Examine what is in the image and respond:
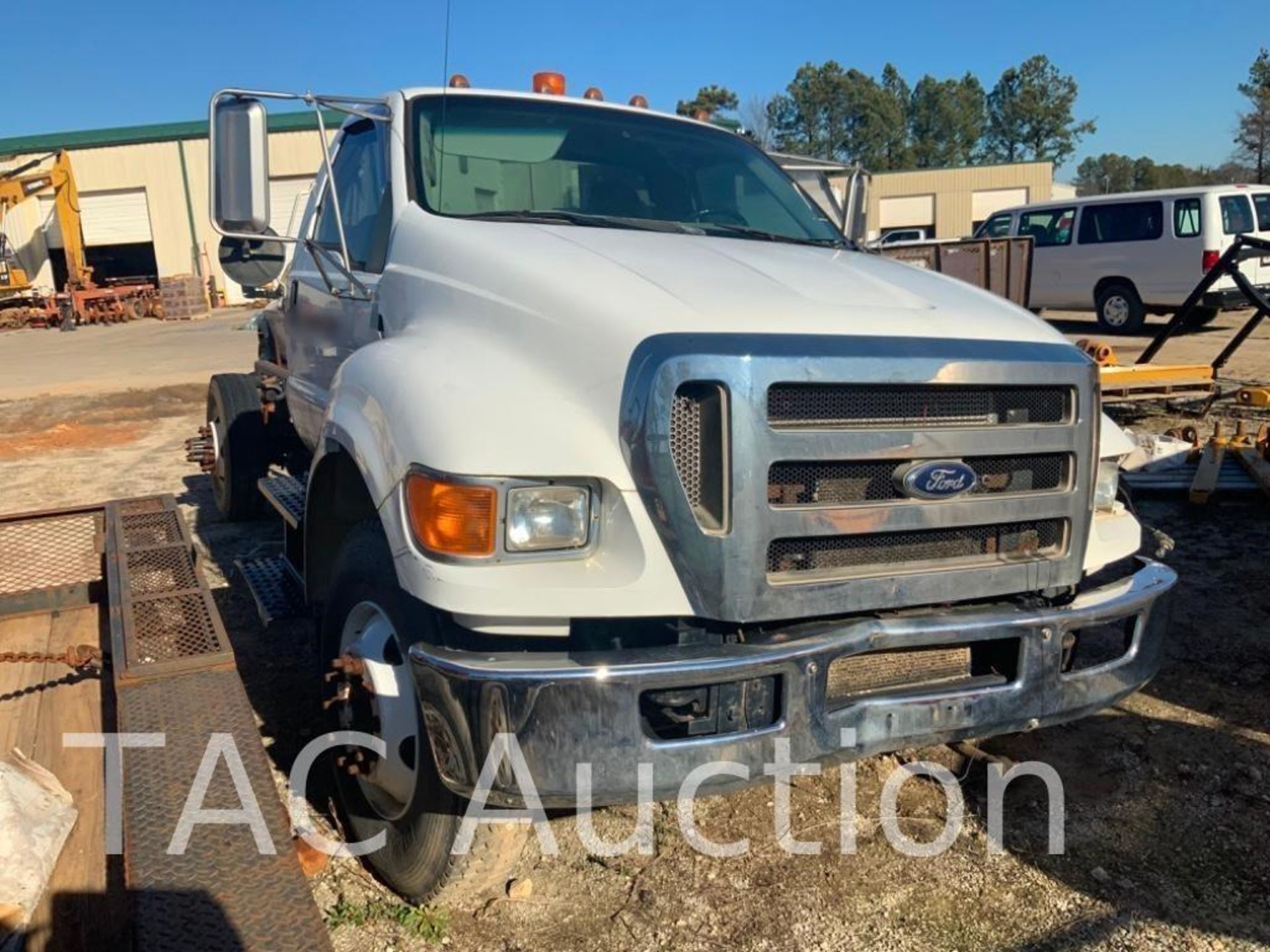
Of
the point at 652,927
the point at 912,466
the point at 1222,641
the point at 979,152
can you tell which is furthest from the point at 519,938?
the point at 979,152

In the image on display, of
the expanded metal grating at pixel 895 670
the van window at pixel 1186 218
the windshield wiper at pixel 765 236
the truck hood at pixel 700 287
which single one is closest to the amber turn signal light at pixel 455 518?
the truck hood at pixel 700 287

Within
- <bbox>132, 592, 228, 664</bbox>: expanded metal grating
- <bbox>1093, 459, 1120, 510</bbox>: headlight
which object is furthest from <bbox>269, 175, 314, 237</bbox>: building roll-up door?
<bbox>1093, 459, 1120, 510</bbox>: headlight

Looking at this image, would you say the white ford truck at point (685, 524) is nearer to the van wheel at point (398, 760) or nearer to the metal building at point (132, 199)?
the van wheel at point (398, 760)

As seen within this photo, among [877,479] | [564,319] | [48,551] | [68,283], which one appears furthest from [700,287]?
[68,283]

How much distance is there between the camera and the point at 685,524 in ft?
7.46

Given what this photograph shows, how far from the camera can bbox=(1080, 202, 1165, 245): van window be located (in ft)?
53.6

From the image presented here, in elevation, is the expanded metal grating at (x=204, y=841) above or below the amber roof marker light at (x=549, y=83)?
below

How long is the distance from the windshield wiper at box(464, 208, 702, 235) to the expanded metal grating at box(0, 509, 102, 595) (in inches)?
101

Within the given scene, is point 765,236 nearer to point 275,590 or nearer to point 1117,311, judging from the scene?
point 275,590

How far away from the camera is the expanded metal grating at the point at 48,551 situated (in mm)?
4715

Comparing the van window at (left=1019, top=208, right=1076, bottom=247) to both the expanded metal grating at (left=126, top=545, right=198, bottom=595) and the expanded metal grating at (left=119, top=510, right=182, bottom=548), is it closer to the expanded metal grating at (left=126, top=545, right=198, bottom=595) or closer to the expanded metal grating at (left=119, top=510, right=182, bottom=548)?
the expanded metal grating at (left=119, top=510, right=182, bottom=548)

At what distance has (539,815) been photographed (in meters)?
2.46

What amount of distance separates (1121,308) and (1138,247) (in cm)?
106

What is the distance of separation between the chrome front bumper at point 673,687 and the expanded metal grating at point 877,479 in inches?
11.9
